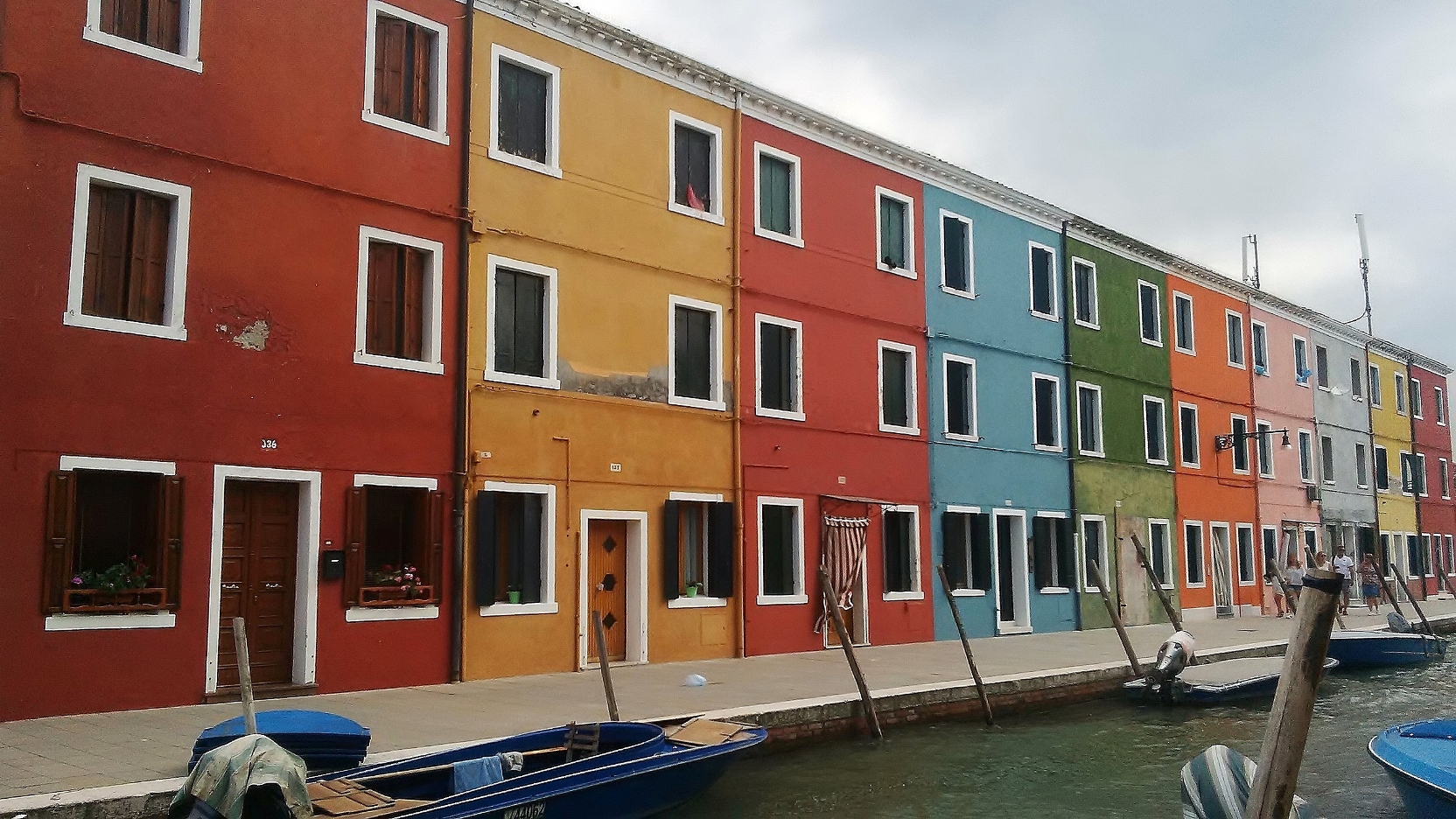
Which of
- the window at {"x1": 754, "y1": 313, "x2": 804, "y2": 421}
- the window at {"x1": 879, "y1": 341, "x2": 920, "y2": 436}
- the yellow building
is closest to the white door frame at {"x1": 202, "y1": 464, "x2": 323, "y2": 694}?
the yellow building

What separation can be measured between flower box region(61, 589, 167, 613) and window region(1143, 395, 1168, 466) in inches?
892

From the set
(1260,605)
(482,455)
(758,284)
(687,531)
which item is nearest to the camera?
(482,455)

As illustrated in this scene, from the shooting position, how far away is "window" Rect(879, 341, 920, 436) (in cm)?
Answer: 2130

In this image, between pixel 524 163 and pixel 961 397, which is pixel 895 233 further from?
pixel 524 163

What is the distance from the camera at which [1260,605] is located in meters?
31.3

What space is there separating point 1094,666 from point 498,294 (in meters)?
9.91

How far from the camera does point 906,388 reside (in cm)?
2180

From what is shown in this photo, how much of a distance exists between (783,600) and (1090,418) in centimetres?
1117

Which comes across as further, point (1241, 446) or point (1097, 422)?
point (1241, 446)

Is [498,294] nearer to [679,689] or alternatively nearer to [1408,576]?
[679,689]

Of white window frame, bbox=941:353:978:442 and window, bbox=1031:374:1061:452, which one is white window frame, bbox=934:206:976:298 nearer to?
white window frame, bbox=941:353:978:442

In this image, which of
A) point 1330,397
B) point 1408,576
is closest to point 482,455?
point 1330,397

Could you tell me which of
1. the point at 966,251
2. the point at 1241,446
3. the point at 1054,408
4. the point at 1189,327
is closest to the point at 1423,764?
the point at 966,251

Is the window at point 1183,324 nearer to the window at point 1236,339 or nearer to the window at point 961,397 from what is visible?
the window at point 1236,339
